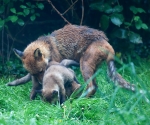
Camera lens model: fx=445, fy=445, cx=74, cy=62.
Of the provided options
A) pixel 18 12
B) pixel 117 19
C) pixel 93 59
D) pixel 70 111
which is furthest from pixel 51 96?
pixel 117 19

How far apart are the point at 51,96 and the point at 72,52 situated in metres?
1.75

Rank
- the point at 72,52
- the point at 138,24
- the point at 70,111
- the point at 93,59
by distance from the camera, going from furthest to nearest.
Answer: the point at 138,24 < the point at 72,52 < the point at 93,59 < the point at 70,111

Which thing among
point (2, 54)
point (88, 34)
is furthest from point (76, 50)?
point (2, 54)

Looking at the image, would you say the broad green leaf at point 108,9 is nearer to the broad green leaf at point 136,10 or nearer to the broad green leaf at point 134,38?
the broad green leaf at point 136,10

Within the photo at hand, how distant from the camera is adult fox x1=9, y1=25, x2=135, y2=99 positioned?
8.16 metres

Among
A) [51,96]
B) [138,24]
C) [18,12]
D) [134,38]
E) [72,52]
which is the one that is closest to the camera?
[51,96]

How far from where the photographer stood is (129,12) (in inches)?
426

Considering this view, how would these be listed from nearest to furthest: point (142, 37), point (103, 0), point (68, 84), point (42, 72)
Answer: point (68, 84) < point (42, 72) < point (103, 0) < point (142, 37)

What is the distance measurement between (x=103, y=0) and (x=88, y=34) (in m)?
1.76

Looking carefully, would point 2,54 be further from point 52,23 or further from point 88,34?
point 88,34

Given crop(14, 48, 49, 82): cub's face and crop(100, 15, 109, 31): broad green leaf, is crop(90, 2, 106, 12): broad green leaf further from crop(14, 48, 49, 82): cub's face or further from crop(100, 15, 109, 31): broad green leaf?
crop(14, 48, 49, 82): cub's face

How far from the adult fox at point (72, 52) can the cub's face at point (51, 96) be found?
0.73m

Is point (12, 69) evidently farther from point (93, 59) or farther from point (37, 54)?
point (93, 59)

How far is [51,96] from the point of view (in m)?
7.30
